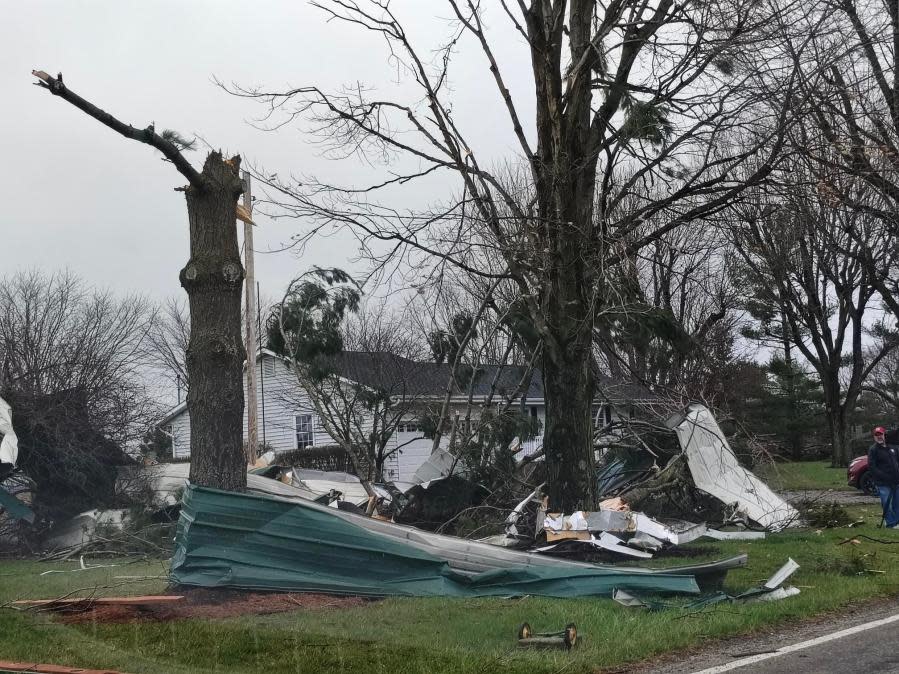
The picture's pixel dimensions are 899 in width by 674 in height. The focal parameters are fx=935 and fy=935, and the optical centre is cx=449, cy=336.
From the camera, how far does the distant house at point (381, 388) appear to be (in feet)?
77.0

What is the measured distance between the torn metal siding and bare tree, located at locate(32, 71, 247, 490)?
1.88 feet

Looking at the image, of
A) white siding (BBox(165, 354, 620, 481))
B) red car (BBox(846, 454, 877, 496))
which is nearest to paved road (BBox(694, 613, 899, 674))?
red car (BBox(846, 454, 877, 496))

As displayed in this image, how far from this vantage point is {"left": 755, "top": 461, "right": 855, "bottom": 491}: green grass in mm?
17955

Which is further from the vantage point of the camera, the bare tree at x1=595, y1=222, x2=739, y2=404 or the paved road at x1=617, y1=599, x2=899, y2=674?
the bare tree at x1=595, y1=222, x2=739, y2=404

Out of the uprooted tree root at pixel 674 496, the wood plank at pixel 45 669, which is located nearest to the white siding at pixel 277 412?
the uprooted tree root at pixel 674 496

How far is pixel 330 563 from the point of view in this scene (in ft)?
28.1

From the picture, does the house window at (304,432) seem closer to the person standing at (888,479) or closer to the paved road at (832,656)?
the person standing at (888,479)

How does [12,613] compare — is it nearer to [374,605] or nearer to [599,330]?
[374,605]

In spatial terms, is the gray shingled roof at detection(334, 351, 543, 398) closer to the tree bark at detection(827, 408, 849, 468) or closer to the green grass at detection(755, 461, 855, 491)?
the green grass at detection(755, 461, 855, 491)

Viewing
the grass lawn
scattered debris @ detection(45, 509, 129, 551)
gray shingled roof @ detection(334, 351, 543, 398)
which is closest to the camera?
the grass lawn

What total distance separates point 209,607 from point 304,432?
28.1 m

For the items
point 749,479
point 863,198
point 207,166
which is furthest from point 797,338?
point 207,166

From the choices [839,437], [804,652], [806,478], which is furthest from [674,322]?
[839,437]

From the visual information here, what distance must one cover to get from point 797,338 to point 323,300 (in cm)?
2150
